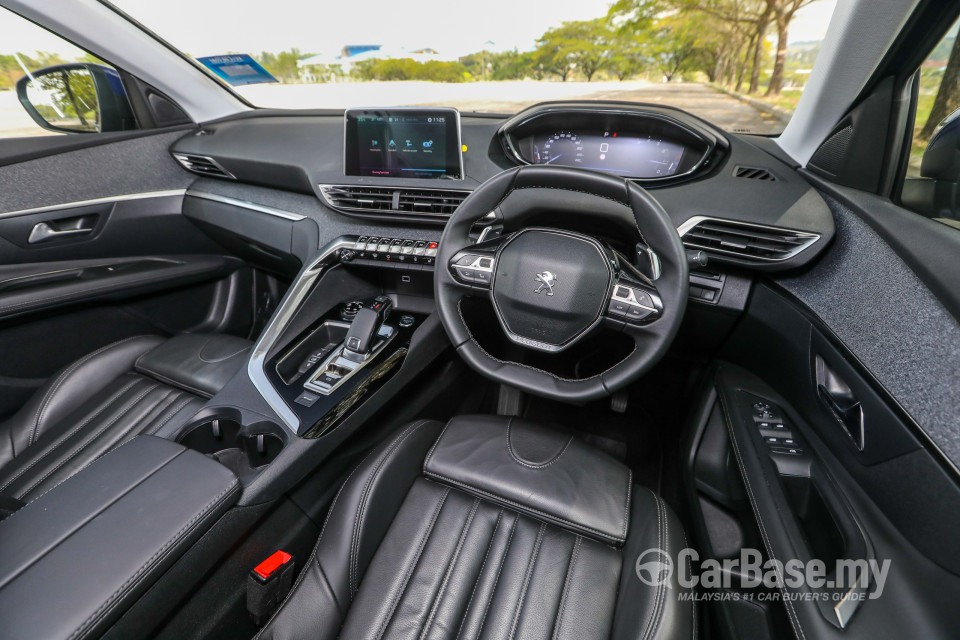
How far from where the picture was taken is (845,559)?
2.87 ft

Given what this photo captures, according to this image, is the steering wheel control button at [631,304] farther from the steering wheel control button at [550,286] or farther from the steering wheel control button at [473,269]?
the steering wheel control button at [473,269]

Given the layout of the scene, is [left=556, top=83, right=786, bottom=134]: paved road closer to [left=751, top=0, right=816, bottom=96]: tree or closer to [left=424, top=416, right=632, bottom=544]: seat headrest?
[left=751, top=0, right=816, bottom=96]: tree

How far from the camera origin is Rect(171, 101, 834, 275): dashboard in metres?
1.34

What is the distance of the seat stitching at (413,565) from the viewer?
3.01 ft

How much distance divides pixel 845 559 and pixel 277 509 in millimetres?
1220

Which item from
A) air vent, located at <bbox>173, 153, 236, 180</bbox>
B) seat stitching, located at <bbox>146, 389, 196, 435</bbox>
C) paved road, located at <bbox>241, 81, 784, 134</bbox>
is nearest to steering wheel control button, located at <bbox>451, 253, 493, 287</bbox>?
paved road, located at <bbox>241, 81, 784, 134</bbox>

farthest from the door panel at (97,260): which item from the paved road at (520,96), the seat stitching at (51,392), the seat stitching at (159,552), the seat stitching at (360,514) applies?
the seat stitching at (360,514)

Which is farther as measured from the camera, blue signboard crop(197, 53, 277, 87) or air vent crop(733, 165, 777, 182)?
blue signboard crop(197, 53, 277, 87)

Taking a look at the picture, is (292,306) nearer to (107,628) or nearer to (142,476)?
(142,476)

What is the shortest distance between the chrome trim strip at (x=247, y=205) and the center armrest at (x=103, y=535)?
1.16 metres

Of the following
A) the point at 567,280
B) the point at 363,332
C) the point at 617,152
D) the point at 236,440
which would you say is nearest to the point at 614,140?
the point at 617,152

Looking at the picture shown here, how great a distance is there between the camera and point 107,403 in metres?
1.53

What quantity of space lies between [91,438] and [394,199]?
1194 mm

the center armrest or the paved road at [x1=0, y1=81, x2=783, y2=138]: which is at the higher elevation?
the paved road at [x1=0, y1=81, x2=783, y2=138]
